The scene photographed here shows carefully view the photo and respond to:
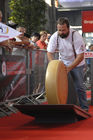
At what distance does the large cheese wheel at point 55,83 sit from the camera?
7824mm

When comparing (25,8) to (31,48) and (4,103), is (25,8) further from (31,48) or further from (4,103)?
(4,103)

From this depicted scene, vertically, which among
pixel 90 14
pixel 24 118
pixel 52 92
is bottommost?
pixel 24 118

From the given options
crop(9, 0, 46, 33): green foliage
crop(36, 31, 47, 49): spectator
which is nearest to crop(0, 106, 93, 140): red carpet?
crop(36, 31, 47, 49): spectator

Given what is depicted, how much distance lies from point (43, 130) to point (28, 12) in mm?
19780

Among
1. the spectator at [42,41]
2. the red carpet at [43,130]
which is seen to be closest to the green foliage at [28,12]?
the spectator at [42,41]

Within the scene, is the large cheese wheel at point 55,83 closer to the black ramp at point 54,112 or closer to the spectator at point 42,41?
the black ramp at point 54,112

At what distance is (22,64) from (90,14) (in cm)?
1501

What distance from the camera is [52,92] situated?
7812mm

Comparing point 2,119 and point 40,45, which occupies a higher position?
point 40,45

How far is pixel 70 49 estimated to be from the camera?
30.0ft

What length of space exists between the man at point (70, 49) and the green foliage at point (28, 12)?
16.1m

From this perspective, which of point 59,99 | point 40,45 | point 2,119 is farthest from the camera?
point 40,45

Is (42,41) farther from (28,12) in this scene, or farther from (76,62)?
(28,12)

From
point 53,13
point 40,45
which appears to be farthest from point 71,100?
point 53,13
